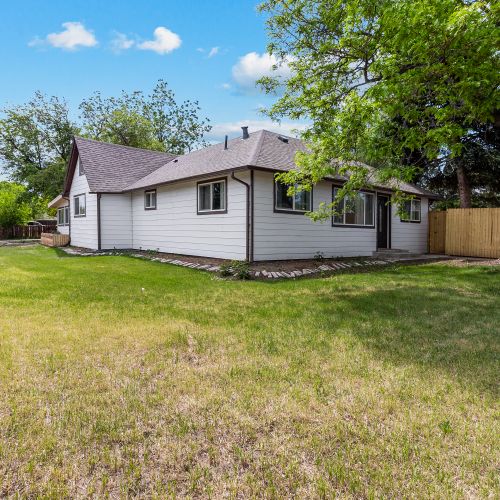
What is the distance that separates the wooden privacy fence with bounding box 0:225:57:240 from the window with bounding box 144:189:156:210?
16687 millimetres

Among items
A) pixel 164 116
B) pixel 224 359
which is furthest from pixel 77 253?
pixel 164 116

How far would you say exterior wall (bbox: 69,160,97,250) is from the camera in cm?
1606

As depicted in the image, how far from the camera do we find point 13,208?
2661 cm

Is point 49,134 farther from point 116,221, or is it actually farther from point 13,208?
point 116,221

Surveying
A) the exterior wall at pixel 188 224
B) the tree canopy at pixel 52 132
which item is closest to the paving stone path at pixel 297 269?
the exterior wall at pixel 188 224

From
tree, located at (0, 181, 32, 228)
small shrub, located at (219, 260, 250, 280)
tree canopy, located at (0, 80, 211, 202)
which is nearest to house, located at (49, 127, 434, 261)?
small shrub, located at (219, 260, 250, 280)

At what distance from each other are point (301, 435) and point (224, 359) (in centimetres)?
131

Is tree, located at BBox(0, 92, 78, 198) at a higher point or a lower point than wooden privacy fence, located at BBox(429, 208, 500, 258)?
higher

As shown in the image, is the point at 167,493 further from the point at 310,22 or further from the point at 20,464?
the point at 310,22

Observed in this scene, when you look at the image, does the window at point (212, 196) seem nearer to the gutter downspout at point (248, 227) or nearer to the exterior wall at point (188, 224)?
the exterior wall at point (188, 224)

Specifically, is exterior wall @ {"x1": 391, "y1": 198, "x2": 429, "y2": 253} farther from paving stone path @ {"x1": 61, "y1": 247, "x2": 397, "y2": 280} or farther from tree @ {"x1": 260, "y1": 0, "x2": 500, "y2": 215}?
tree @ {"x1": 260, "y1": 0, "x2": 500, "y2": 215}

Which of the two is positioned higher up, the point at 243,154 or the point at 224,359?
the point at 243,154

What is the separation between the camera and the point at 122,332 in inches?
164

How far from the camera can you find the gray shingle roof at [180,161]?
11.1 meters
